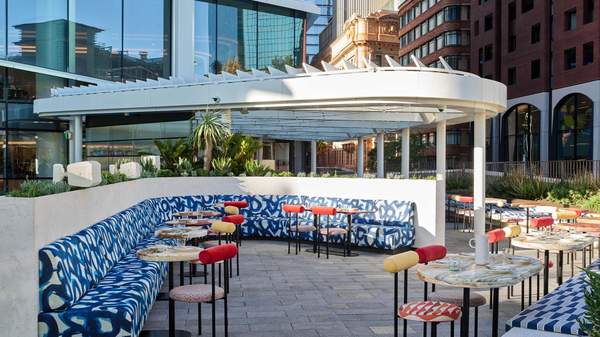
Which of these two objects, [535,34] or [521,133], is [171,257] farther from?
[521,133]

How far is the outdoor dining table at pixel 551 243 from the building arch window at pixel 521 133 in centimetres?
2931

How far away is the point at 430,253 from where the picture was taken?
5316 millimetres

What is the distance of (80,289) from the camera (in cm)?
548

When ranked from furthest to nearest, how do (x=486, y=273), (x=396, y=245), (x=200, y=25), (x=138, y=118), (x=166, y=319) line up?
1. (x=200, y=25)
2. (x=138, y=118)
3. (x=396, y=245)
4. (x=166, y=319)
5. (x=486, y=273)

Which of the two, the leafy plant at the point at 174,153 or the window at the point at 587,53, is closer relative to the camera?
the leafy plant at the point at 174,153

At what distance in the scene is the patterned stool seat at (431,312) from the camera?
4.64 m

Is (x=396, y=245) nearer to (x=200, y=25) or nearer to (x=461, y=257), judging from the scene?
(x=461, y=257)

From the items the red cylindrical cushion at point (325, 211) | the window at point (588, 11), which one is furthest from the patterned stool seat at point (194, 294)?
the window at point (588, 11)

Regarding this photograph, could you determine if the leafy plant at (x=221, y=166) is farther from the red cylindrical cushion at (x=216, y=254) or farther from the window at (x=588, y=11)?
the window at (x=588, y=11)

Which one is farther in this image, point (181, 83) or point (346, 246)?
point (181, 83)

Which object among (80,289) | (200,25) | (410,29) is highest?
(410,29)

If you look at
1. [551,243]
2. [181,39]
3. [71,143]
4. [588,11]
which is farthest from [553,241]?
[588,11]

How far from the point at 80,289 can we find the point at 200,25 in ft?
69.2

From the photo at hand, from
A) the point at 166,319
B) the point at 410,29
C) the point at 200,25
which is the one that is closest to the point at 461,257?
the point at 166,319
